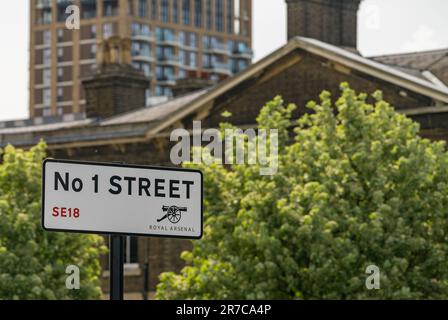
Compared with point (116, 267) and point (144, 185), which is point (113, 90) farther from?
point (116, 267)

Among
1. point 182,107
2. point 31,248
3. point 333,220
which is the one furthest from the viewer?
point 182,107

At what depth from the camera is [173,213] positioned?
19.5ft

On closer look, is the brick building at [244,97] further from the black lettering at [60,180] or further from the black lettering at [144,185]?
the black lettering at [60,180]

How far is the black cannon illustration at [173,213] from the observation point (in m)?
5.88

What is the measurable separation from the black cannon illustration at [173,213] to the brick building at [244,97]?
2126 inches

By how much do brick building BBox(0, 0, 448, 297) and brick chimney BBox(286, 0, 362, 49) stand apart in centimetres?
5

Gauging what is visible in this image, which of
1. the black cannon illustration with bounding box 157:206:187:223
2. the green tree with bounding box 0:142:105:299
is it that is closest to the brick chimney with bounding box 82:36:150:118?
the green tree with bounding box 0:142:105:299

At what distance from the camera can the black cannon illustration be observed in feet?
19.3

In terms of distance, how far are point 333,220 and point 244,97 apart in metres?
23.4

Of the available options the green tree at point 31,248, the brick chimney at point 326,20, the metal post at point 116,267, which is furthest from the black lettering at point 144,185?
the brick chimney at point 326,20

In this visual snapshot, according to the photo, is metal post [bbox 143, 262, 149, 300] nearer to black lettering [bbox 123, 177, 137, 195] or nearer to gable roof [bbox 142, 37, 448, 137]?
gable roof [bbox 142, 37, 448, 137]

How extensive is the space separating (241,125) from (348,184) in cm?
2145

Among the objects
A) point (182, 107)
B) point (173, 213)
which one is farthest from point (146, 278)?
point (173, 213)
